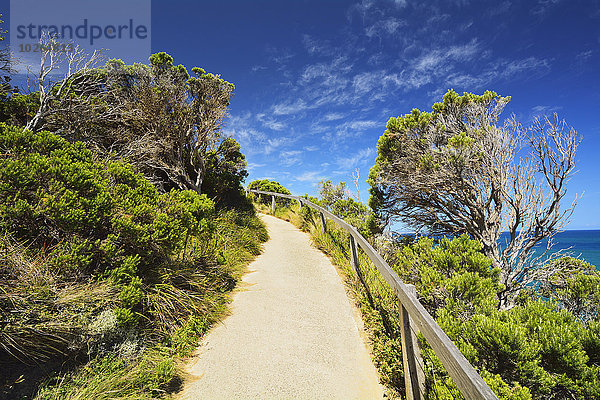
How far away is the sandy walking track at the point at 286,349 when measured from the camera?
8.89 feet

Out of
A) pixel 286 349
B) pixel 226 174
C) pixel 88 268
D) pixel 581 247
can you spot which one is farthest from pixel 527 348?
pixel 581 247

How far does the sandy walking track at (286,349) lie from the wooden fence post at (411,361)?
44 cm

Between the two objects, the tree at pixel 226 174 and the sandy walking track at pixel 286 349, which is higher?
the tree at pixel 226 174

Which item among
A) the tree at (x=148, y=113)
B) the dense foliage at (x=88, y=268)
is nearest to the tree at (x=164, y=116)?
the tree at (x=148, y=113)

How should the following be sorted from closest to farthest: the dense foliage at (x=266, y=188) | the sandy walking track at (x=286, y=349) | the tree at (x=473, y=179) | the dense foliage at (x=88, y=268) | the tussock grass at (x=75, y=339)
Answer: the tussock grass at (x=75, y=339), the dense foliage at (x=88, y=268), the sandy walking track at (x=286, y=349), the tree at (x=473, y=179), the dense foliage at (x=266, y=188)

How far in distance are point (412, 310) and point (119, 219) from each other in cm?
388

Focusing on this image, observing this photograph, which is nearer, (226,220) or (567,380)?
(567,380)

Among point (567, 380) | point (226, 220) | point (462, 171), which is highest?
point (462, 171)

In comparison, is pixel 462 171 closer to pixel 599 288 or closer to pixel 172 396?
pixel 599 288

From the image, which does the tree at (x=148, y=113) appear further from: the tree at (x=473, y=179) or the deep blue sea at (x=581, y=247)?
the deep blue sea at (x=581, y=247)

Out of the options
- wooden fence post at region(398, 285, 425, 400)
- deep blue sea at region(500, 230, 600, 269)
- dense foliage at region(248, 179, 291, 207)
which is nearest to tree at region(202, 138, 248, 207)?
dense foliage at region(248, 179, 291, 207)

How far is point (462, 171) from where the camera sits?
7.40m

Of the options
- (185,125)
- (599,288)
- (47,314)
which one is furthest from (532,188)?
(185,125)

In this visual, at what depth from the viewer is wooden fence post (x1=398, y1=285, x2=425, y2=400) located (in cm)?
238
